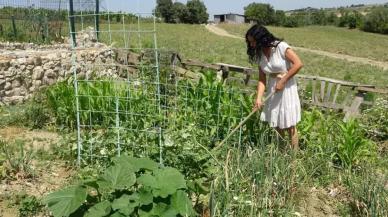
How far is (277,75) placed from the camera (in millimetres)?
4629

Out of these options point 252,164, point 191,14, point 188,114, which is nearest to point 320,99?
point 188,114

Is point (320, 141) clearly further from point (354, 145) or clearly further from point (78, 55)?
point (78, 55)

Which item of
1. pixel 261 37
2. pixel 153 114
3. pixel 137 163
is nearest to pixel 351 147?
pixel 261 37

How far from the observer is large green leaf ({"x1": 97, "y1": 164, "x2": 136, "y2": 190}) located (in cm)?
302

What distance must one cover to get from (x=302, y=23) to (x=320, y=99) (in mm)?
63540

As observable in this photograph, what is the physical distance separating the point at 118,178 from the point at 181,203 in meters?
0.45

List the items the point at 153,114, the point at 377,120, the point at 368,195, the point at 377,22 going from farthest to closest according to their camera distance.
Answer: the point at 377,22
the point at 377,120
the point at 153,114
the point at 368,195

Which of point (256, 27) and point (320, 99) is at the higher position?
point (256, 27)

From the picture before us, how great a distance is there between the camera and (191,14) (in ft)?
215

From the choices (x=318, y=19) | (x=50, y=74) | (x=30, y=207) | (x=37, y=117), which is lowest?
(x=30, y=207)

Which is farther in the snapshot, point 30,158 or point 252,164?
point 30,158

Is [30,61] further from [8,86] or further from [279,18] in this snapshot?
[279,18]

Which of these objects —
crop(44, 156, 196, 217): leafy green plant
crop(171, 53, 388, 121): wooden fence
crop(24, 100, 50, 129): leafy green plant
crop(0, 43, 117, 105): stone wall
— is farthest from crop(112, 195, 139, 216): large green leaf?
crop(0, 43, 117, 105): stone wall

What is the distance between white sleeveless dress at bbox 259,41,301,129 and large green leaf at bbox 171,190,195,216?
1976 mm
